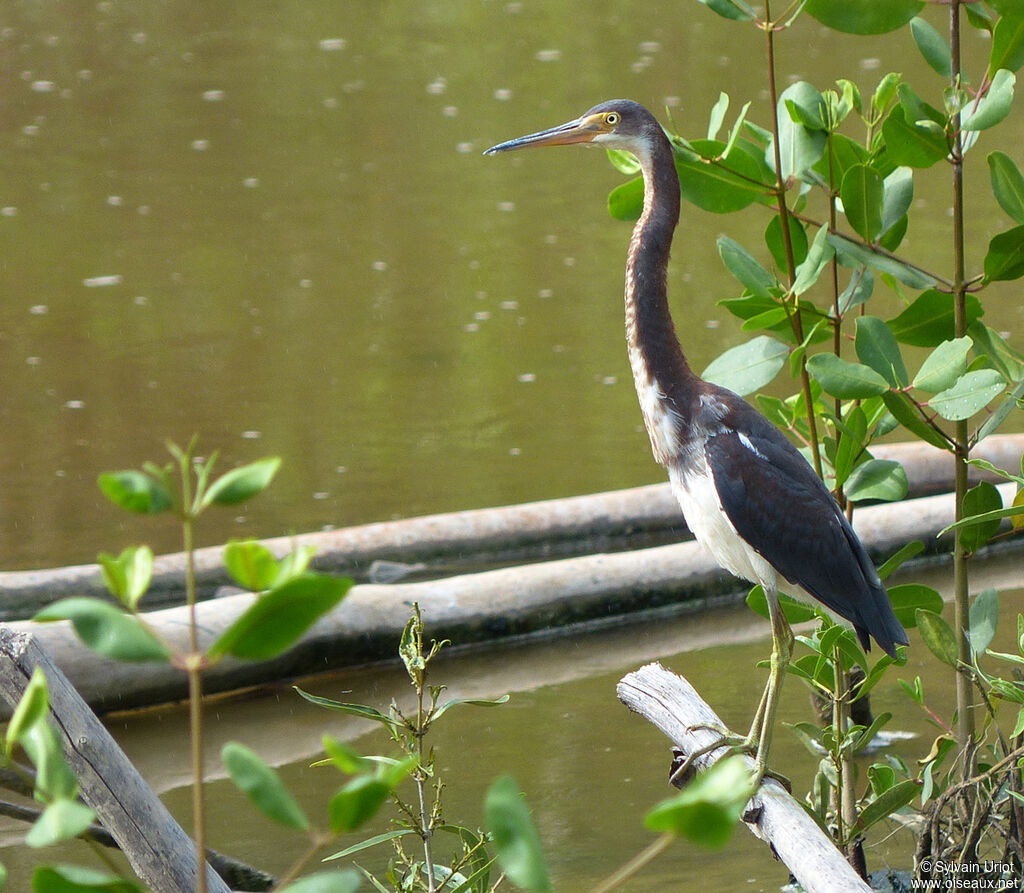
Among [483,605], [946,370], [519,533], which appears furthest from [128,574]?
[519,533]

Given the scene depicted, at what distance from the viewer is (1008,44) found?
2.53 metres

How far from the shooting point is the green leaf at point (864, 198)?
2.64 meters

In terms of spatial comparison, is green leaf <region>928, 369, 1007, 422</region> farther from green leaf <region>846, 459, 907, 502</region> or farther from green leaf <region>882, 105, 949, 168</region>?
green leaf <region>882, 105, 949, 168</region>

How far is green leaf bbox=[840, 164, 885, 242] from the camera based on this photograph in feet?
8.66

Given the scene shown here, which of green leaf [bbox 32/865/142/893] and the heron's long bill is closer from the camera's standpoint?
green leaf [bbox 32/865/142/893]

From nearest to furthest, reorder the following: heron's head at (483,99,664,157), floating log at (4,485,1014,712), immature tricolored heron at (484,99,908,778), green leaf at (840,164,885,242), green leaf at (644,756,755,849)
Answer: green leaf at (644,756,755,849) < green leaf at (840,164,885,242) < immature tricolored heron at (484,99,908,778) < heron's head at (483,99,664,157) < floating log at (4,485,1014,712)

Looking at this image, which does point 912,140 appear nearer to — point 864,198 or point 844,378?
point 864,198

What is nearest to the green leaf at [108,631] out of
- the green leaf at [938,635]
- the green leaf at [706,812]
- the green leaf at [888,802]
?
the green leaf at [706,812]

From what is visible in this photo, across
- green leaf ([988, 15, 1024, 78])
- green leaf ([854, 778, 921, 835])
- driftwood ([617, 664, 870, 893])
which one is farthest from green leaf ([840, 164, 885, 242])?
green leaf ([854, 778, 921, 835])

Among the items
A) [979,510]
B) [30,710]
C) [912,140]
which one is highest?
[30,710]

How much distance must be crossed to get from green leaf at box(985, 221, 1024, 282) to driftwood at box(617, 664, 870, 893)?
990 mm

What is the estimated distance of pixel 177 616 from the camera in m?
4.16

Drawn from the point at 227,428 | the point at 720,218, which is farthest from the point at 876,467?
the point at 720,218

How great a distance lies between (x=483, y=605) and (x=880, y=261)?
235 cm
